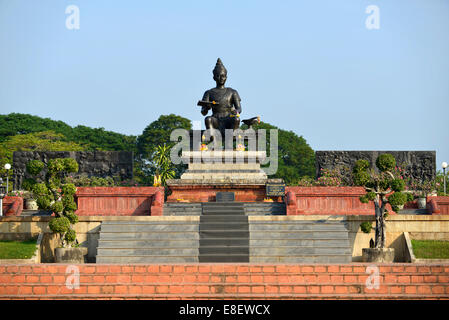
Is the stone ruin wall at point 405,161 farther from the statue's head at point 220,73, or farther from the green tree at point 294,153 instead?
the green tree at point 294,153

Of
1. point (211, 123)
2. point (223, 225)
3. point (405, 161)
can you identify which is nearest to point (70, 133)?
point (405, 161)

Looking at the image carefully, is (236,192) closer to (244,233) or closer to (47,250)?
(244,233)

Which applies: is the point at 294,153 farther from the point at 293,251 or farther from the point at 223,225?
the point at 293,251

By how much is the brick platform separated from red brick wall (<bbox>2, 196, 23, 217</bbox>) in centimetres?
798

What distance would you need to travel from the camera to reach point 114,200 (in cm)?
2080

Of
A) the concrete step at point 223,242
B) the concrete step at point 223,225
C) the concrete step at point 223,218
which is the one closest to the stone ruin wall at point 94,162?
the concrete step at point 223,218

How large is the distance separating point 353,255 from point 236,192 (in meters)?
4.90

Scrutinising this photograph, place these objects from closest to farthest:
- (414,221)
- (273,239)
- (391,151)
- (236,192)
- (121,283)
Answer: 1. (121,283)
2. (273,239)
3. (414,221)
4. (236,192)
5. (391,151)

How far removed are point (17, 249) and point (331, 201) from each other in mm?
8743

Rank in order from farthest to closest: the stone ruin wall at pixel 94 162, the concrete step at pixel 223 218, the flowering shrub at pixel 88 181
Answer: the stone ruin wall at pixel 94 162, the flowering shrub at pixel 88 181, the concrete step at pixel 223 218

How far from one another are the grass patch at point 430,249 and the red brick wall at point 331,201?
255 centimetres

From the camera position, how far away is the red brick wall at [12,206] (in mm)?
21453
